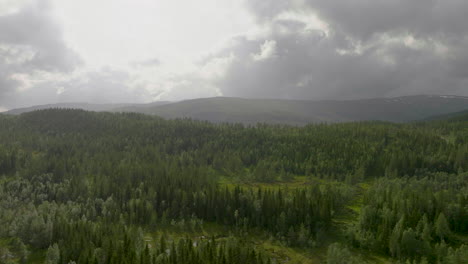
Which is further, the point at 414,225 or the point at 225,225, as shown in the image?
the point at 225,225

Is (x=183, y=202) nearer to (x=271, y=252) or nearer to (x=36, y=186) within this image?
(x=271, y=252)

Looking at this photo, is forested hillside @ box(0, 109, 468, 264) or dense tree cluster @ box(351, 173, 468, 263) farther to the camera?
dense tree cluster @ box(351, 173, 468, 263)

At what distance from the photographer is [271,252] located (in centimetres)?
12256

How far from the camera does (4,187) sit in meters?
197

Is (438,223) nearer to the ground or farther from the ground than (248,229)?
farther from the ground

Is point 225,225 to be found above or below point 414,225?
below

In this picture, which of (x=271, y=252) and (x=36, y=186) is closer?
(x=271, y=252)

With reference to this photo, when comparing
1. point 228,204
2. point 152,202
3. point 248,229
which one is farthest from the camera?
point 152,202

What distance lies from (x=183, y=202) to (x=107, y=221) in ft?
123

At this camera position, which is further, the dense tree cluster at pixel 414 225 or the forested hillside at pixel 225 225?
the dense tree cluster at pixel 414 225

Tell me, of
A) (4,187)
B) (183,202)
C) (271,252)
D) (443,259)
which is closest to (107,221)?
(183,202)

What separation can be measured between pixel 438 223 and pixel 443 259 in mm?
20298

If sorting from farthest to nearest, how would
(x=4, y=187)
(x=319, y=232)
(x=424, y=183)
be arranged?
(x=4, y=187), (x=424, y=183), (x=319, y=232)

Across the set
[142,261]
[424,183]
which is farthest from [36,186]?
[424,183]
